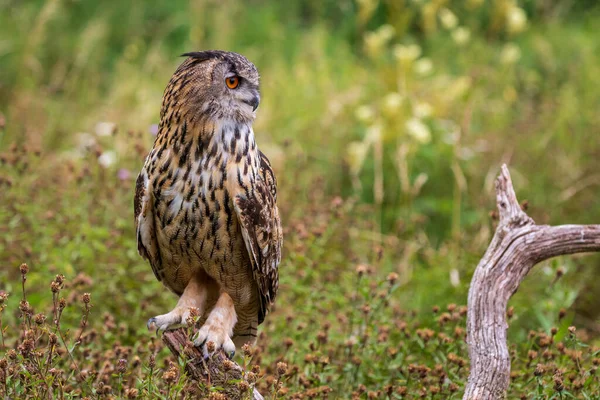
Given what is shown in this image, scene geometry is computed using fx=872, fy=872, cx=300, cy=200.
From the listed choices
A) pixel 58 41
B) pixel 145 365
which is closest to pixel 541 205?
pixel 145 365

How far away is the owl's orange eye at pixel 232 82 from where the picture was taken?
9.94 feet

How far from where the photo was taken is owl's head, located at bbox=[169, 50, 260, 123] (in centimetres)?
300

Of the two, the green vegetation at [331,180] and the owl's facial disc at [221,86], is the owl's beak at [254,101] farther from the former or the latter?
the green vegetation at [331,180]

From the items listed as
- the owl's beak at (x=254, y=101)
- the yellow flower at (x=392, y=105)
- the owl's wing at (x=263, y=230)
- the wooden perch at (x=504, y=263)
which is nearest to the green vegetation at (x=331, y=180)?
the yellow flower at (x=392, y=105)

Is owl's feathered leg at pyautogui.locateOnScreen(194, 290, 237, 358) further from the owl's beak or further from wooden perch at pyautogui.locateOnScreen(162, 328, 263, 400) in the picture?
the owl's beak

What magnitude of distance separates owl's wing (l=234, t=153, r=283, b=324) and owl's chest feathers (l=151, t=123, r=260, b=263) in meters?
0.04

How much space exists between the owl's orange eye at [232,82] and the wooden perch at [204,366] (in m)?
0.86

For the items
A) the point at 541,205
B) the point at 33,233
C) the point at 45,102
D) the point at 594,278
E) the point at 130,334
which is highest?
the point at 45,102

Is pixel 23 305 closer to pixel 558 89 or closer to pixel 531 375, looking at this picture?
pixel 531 375

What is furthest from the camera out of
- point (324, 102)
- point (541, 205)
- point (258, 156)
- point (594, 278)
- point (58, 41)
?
point (58, 41)

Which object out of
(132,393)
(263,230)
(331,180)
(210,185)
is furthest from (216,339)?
(331,180)

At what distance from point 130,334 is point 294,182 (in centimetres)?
189

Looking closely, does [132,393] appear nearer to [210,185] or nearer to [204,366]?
[204,366]

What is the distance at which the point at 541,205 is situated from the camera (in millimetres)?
6133
